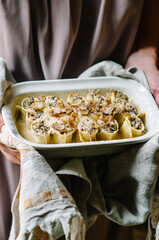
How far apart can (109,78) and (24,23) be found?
8.5 inches

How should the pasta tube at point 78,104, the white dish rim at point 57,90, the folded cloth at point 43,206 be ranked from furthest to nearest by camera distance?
the pasta tube at point 78,104 < the white dish rim at point 57,90 < the folded cloth at point 43,206

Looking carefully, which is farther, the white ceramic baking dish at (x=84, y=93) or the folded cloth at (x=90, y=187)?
the white ceramic baking dish at (x=84, y=93)

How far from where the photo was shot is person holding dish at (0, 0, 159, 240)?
0.58m

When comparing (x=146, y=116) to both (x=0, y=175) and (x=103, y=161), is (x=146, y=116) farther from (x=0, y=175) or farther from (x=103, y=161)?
(x=0, y=175)

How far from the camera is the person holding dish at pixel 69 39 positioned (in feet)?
1.90

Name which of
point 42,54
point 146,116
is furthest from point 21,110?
point 146,116

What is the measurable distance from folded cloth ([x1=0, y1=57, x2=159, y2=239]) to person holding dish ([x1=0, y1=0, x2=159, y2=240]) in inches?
1.8

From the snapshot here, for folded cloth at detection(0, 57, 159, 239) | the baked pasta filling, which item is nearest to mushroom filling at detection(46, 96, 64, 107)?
the baked pasta filling

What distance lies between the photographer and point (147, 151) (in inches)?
19.6

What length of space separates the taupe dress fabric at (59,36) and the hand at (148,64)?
23 millimetres

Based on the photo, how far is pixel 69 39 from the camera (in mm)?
607

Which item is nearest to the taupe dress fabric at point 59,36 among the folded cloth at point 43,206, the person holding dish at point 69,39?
the person holding dish at point 69,39

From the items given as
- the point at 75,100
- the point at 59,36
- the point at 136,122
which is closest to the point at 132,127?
the point at 136,122

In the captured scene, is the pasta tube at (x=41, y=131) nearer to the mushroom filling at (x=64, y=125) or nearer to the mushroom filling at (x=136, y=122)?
the mushroom filling at (x=64, y=125)
